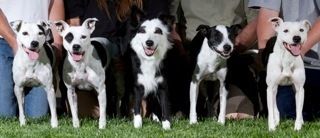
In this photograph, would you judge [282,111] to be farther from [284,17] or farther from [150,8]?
[150,8]

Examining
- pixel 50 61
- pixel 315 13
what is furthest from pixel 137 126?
pixel 315 13

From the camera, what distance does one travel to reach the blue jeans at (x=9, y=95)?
309 inches

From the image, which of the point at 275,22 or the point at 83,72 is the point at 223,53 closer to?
the point at 275,22

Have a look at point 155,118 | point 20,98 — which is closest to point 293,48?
point 155,118

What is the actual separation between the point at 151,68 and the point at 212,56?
0.58m

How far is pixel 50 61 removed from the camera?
6.81 metres

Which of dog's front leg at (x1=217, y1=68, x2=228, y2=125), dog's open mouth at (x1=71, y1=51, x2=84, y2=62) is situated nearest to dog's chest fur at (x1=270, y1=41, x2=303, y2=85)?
dog's front leg at (x1=217, y1=68, x2=228, y2=125)

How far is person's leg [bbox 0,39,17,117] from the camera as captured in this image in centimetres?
785

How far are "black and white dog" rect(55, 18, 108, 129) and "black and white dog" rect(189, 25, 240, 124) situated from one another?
0.83 metres

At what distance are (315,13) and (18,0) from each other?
288cm

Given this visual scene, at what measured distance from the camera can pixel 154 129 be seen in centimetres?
655

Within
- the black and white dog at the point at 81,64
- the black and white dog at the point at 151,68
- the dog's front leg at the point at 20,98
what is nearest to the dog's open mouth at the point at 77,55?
the black and white dog at the point at 81,64

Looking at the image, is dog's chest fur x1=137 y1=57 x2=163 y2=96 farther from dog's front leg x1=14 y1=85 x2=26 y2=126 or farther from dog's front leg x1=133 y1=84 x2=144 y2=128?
dog's front leg x1=14 y1=85 x2=26 y2=126

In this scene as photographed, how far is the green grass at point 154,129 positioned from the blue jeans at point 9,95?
2.19 feet
